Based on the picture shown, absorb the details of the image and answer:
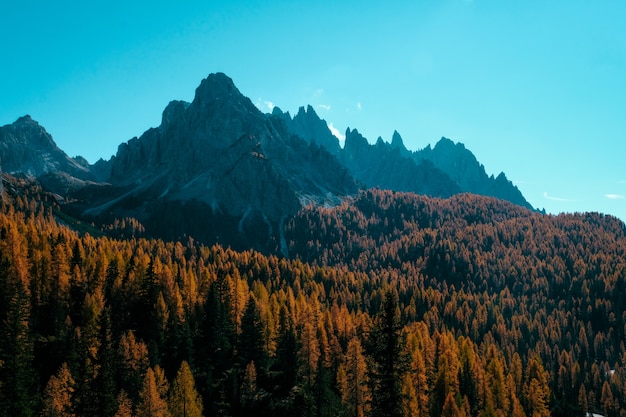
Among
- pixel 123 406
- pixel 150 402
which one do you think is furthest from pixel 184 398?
pixel 123 406

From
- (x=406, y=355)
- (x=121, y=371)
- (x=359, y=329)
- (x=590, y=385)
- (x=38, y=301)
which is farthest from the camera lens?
(x=590, y=385)

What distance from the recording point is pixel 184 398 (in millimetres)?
75438

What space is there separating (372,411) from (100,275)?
8938 centimetres

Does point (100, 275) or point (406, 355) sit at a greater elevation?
point (100, 275)

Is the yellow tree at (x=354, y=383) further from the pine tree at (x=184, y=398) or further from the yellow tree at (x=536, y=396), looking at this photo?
the yellow tree at (x=536, y=396)

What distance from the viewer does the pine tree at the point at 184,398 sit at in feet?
245

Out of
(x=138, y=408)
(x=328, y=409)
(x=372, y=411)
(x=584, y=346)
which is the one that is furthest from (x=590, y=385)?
(x=372, y=411)

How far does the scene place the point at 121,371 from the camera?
79.5m

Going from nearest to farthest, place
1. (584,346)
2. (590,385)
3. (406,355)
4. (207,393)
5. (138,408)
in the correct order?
(406,355) < (138,408) < (207,393) < (590,385) < (584,346)

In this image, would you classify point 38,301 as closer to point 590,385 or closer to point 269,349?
point 269,349

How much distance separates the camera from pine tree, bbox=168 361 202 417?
7456 centimetres

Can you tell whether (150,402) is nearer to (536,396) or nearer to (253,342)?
(253,342)

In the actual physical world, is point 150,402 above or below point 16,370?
below

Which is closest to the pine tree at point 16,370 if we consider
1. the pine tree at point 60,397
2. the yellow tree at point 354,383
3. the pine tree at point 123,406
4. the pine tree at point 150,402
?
the pine tree at point 60,397
